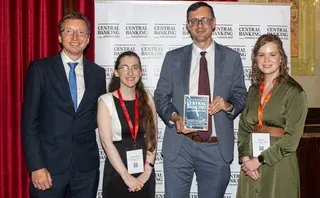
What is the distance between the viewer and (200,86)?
306cm

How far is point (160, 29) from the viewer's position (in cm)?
386

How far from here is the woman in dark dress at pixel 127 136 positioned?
286 cm

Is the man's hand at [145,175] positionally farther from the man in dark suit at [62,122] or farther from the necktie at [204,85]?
the necktie at [204,85]

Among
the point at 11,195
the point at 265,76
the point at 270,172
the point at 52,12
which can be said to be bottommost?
the point at 11,195

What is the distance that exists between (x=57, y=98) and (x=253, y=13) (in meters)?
2.10

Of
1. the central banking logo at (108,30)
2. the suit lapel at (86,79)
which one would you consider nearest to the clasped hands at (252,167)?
the suit lapel at (86,79)

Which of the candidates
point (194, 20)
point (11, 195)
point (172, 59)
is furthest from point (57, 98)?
point (11, 195)

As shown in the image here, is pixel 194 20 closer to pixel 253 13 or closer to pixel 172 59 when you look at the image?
pixel 172 59

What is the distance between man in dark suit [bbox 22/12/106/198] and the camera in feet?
8.84

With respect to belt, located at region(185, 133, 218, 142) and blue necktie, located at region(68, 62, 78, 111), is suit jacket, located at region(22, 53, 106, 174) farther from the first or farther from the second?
belt, located at region(185, 133, 218, 142)

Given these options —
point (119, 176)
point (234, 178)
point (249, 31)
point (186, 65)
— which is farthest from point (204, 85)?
point (234, 178)

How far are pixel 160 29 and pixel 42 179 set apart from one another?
6.00ft

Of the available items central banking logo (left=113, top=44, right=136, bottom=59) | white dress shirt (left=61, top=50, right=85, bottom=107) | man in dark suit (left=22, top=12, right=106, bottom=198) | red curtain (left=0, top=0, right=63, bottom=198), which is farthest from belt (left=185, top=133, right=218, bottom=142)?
red curtain (left=0, top=0, right=63, bottom=198)

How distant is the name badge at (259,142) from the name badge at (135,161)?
31.3 inches
